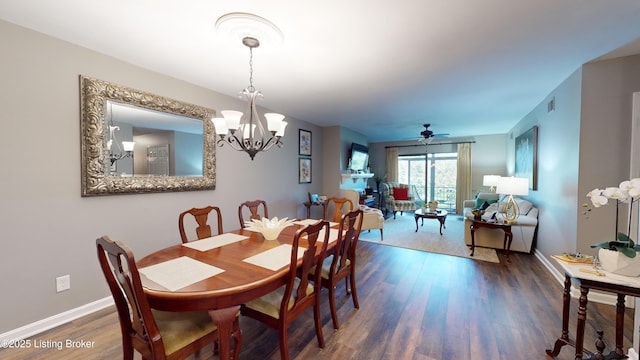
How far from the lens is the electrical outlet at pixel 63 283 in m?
2.07

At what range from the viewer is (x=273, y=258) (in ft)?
5.47

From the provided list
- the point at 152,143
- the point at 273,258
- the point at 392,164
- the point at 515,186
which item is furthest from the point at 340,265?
the point at 392,164

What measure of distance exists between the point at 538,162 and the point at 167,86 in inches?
209

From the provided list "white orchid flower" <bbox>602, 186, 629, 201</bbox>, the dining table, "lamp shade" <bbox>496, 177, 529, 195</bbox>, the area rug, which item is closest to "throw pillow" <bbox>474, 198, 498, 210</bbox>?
the area rug

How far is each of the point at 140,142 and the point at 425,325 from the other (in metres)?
3.28

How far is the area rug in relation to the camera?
157 inches

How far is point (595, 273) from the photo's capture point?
1517 millimetres

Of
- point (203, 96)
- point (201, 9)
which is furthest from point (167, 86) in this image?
point (201, 9)

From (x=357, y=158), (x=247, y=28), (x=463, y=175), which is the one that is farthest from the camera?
(x=463, y=175)

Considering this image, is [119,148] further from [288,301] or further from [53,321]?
[288,301]

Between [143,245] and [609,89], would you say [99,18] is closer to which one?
[143,245]

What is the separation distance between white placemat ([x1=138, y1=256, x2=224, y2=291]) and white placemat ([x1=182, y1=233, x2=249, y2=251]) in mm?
267

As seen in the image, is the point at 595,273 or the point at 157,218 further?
the point at 157,218

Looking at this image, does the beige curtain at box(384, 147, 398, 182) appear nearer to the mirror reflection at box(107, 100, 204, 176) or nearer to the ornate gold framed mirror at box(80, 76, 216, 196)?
the ornate gold framed mirror at box(80, 76, 216, 196)
